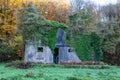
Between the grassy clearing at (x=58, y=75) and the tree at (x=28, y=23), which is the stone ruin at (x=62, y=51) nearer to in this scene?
the tree at (x=28, y=23)

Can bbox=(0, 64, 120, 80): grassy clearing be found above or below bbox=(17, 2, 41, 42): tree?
below

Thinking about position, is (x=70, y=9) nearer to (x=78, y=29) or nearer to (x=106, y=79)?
(x=78, y=29)

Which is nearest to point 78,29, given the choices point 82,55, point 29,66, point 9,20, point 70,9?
point 82,55

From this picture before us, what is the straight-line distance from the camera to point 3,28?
36188 millimetres

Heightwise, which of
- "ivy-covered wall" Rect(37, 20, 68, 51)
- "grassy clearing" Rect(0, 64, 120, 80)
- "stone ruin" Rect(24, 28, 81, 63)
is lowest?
"grassy clearing" Rect(0, 64, 120, 80)

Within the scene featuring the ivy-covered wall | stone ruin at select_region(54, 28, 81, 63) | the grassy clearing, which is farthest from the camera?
stone ruin at select_region(54, 28, 81, 63)

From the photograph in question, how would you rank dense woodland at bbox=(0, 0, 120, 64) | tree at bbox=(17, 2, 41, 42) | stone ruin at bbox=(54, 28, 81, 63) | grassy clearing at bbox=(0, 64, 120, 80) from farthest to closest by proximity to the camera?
stone ruin at bbox=(54, 28, 81, 63)
dense woodland at bbox=(0, 0, 120, 64)
tree at bbox=(17, 2, 41, 42)
grassy clearing at bbox=(0, 64, 120, 80)

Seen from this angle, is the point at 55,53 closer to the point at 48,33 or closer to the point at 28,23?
the point at 48,33

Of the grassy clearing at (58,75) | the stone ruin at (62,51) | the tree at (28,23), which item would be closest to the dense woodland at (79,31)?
the tree at (28,23)

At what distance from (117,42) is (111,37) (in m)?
0.84

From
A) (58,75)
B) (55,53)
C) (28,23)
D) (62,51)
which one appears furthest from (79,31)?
A: (58,75)

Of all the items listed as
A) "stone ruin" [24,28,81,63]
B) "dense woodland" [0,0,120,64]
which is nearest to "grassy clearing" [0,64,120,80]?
"stone ruin" [24,28,81,63]

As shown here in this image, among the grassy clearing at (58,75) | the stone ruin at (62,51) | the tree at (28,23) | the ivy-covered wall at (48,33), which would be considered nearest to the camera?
the grassy clearing at (58,75)

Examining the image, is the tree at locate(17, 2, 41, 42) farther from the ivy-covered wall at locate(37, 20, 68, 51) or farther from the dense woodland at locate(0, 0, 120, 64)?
the ivy-covered wall at locate(37, 20, 68, 51)
